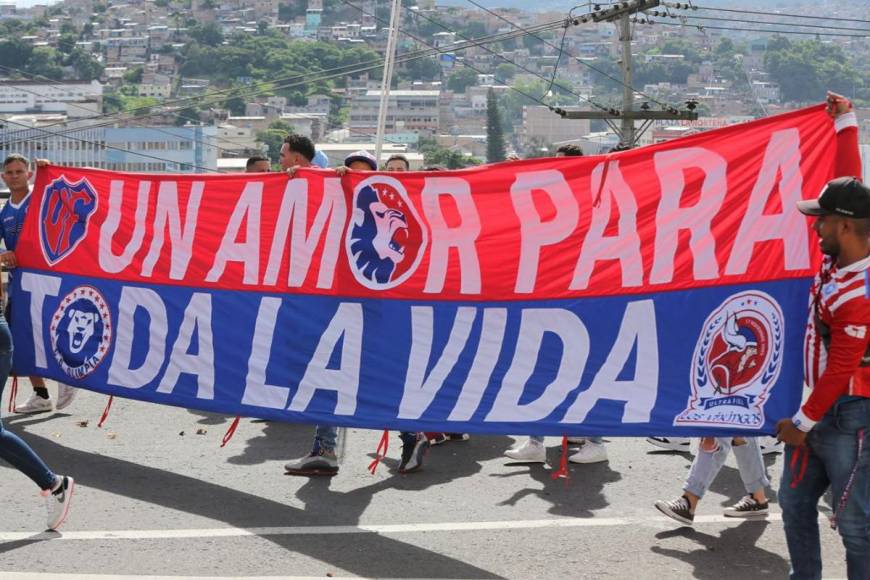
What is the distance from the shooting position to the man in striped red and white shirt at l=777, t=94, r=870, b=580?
187 inches

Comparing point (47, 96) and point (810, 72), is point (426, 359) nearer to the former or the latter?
point (47, 96)

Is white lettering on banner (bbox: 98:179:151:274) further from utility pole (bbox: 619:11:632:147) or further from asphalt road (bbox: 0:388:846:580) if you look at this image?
utility pole (bbox: 619:11:632:147)

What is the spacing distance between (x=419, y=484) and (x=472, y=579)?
66.1 inches

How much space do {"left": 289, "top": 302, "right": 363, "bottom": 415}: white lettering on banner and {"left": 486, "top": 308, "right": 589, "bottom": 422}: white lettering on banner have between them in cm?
85

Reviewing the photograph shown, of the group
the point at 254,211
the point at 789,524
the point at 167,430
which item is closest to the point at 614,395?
the point at 789,524

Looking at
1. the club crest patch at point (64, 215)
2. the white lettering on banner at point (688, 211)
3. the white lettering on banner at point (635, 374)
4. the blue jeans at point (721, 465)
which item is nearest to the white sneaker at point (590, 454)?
the blue jeans at point (721, 465)

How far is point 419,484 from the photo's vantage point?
7379 mm

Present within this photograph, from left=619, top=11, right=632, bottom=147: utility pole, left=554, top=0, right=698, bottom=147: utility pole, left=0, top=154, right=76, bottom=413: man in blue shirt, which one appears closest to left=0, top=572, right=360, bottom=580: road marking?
left=0, top=154, right=76, bottom=413: man in blue shirt

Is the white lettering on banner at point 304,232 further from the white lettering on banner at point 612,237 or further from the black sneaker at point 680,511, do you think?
the black sneaker at point 680,511

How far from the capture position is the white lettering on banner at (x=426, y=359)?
657 cm

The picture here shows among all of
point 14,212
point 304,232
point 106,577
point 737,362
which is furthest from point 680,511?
point 14,212

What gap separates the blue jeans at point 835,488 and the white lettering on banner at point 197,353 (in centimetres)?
359

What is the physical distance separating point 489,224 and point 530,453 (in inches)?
73.4

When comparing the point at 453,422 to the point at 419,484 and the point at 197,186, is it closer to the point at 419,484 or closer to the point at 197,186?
the point at 419,484
